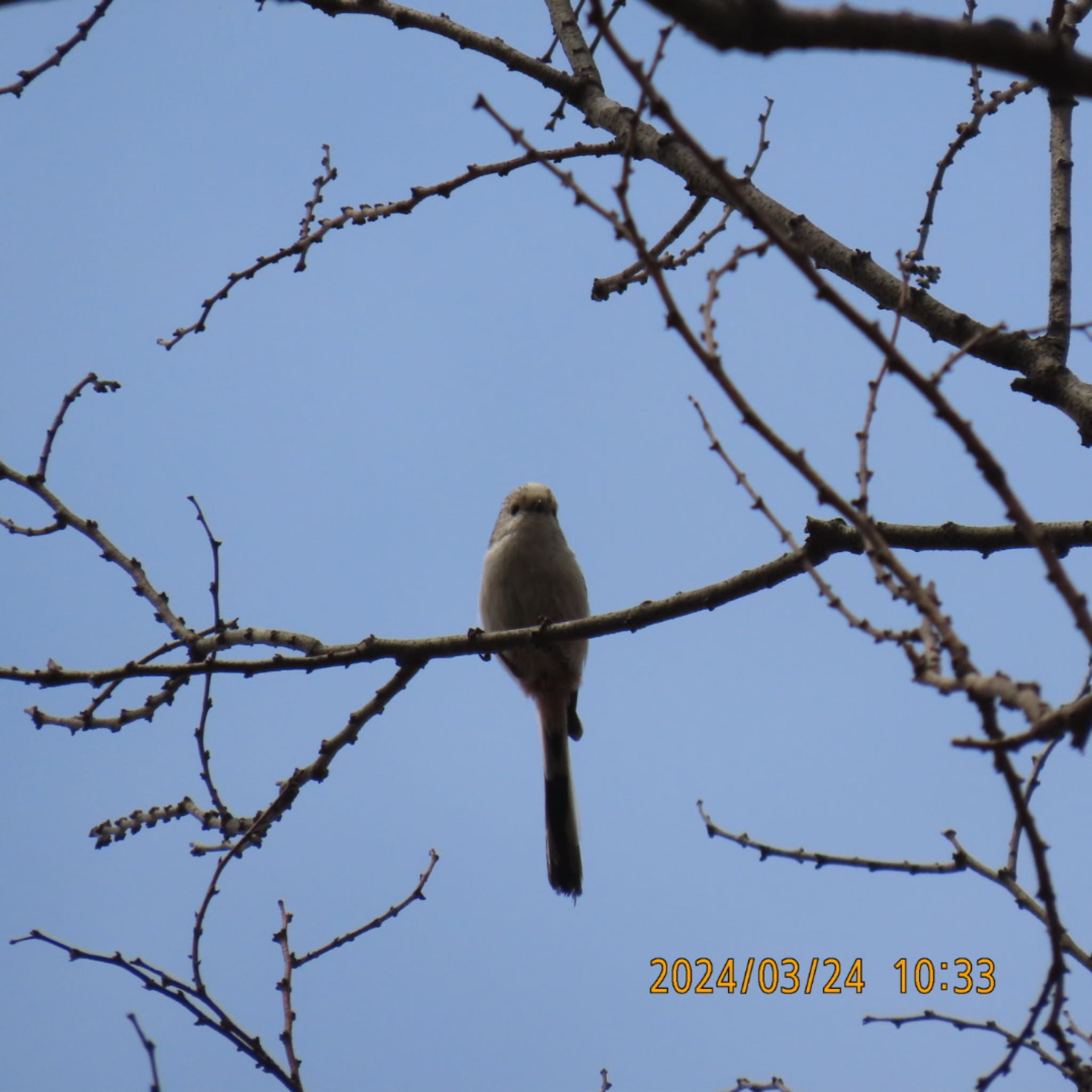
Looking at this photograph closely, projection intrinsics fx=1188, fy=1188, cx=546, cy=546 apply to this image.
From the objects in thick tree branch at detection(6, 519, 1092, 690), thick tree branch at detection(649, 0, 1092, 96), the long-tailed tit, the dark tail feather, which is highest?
the long-tailed tit

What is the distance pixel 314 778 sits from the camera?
3.88m

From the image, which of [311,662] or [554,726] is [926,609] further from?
[554,726]

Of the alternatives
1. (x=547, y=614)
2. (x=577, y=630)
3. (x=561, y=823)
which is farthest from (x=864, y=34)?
(x=561, y=823)

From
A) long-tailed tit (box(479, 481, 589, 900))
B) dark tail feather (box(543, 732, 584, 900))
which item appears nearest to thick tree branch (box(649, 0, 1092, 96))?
long-tailed tit (box(479, 481, 589, 900))

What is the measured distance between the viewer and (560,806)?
20.9 ft

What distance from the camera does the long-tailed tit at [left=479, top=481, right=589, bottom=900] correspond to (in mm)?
6371

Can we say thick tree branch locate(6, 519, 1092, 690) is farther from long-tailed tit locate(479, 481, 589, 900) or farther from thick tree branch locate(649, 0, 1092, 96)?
long-tailed tit locate(479, 481, 589, 900)

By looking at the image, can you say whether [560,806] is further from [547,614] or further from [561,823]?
[547,614]

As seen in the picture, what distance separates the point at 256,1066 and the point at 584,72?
352 centimetres

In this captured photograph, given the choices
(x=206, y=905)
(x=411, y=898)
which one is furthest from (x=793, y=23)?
(x=411, y=898)

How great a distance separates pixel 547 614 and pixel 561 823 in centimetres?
110

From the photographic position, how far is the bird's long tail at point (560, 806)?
608 cm

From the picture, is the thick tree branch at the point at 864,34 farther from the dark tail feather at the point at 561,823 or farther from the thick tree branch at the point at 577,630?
the dark tail feather at the point at 561,823

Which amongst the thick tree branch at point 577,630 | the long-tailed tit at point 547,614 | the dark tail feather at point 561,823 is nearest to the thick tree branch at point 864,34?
the thick tree branch at point 577,630
